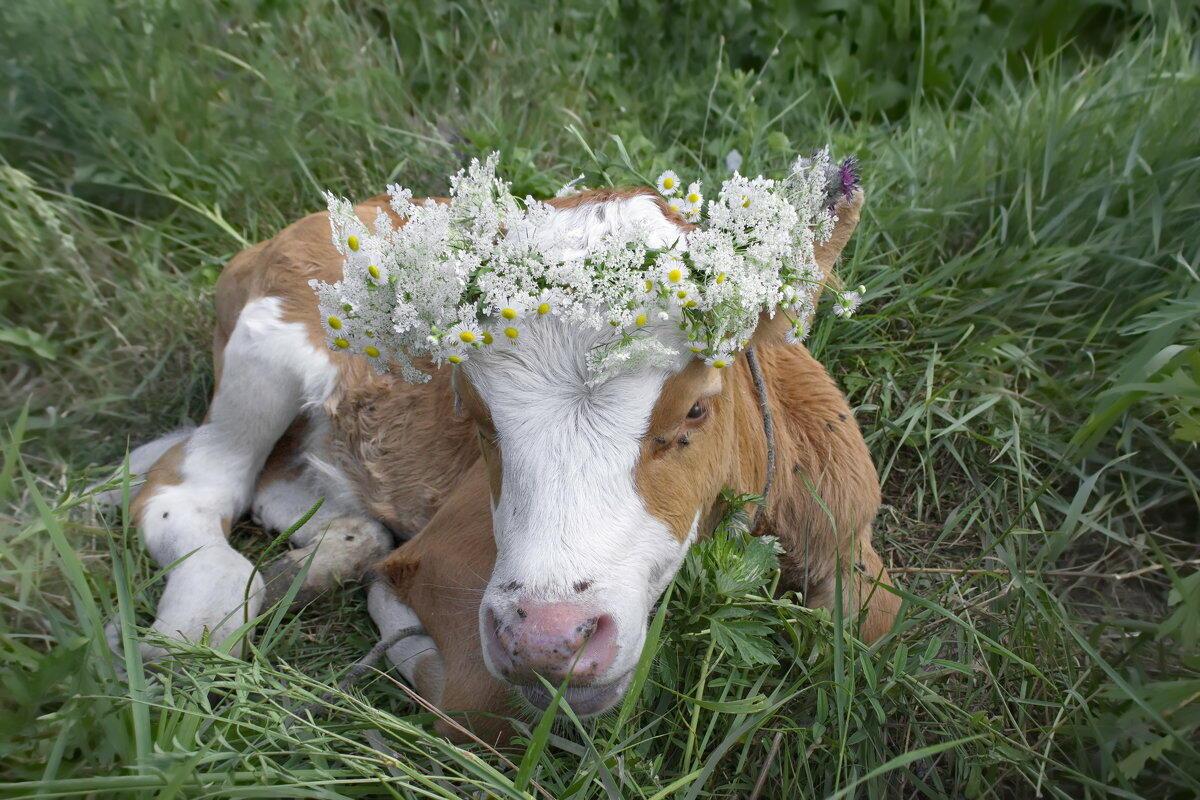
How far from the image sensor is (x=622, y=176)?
394cm

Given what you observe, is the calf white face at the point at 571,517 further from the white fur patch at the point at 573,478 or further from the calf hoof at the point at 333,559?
the calf hoof at the point at 333,559

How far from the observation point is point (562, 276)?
7.14ft

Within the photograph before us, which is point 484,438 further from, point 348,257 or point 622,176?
point 622,176

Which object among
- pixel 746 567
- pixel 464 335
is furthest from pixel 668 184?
pixel 746 567

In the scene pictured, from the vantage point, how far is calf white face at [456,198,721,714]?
2035 mm

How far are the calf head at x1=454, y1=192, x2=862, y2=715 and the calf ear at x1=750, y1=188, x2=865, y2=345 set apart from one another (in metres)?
0.01

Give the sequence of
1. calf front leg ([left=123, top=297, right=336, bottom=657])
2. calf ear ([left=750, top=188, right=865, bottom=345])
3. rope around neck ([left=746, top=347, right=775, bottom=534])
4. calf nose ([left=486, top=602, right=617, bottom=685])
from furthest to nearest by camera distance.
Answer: calf front leg ([left=123, top=297, right=336, bottom=657]) → rope around neck ([left=746, top=347, right=775, bottom=534]) → calf ear ([left=750, top=188, right=865, bottom=345]) → calf nose ([left=486, top=602, right=617, bottom=685])

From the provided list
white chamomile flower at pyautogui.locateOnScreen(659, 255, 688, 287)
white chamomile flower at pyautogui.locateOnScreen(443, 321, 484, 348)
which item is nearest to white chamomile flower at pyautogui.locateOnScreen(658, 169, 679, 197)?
white chamomile flower at pyautogui.locateOnScreen(659, 255, 688, 287)

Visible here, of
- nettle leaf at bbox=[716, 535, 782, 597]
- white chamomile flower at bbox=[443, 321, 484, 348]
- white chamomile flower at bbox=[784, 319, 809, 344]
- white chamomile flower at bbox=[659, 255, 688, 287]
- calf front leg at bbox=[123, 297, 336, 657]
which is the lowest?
calf front leg at bbox=[123, 297, 336, 657]

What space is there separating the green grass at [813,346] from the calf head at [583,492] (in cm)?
20

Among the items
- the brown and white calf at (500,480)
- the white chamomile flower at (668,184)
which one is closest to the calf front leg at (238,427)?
the brown and white calf at (500,480)

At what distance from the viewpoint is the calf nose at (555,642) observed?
1995 millimetres

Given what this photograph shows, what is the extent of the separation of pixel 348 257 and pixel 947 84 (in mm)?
3514

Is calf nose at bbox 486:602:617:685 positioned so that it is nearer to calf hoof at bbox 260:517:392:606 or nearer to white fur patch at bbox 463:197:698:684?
white fur patch at bbox 463:197:698:684
